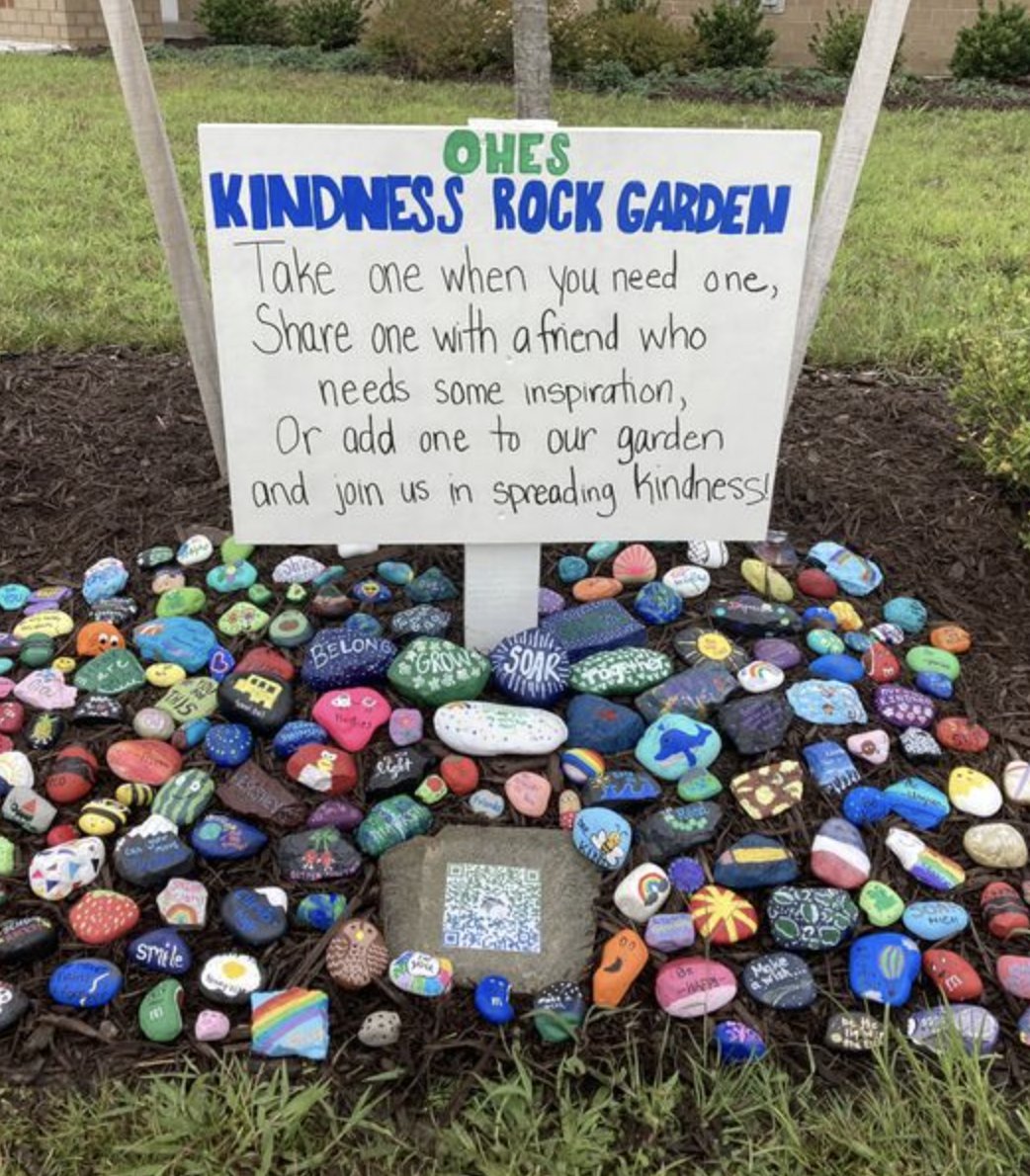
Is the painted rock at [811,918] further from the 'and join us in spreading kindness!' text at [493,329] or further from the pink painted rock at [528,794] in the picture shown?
the 'and join us in spreading kindness!' text at [493,329]

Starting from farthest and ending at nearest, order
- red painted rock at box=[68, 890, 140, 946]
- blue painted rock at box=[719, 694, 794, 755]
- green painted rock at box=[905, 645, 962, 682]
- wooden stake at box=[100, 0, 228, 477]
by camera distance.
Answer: green painted rock at box=[905, 645, 962, 682] < wooden stake at box=[100, 0, 228, 477] < blue painted rock at box=[719, 694, 794, 755] < red painted rock at box=[68, 890, 140, 946]

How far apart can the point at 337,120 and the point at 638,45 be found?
4.46 meters

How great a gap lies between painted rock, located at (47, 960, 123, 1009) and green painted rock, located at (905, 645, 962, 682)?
1667 mm

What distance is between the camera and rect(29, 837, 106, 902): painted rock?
190 cm

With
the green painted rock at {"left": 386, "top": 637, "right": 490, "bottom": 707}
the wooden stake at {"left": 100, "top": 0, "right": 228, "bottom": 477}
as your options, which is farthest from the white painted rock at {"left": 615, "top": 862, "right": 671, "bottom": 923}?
the wooden stake at {"left": 100, "top": 0, "right": 228, "bottom": 477}

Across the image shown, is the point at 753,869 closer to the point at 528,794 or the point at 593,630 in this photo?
the point at 528,794

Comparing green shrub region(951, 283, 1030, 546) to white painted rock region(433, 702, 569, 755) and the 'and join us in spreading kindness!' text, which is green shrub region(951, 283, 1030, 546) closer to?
the 'and join us in spreading kindness!' text

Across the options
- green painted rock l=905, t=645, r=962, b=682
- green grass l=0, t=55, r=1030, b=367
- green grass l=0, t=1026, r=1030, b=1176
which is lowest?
green grass l=0, t=55, r=1030, b=367

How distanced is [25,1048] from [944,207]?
5850mm

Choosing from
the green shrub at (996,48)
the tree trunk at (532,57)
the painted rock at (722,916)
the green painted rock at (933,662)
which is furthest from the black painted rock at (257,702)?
the green shrub at (996,48)

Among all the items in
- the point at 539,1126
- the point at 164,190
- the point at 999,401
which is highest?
the point at 164,190

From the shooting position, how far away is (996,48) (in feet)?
36.2

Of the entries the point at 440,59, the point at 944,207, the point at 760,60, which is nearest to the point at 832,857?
the point at 944,207

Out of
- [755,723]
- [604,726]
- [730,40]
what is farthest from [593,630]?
[730,40]
